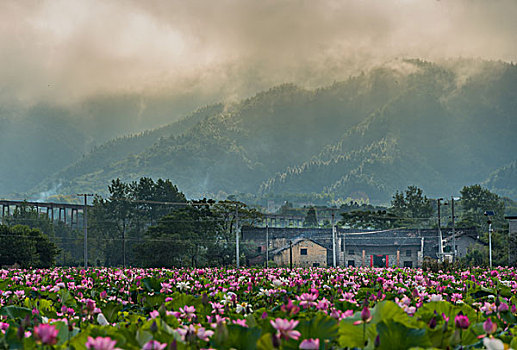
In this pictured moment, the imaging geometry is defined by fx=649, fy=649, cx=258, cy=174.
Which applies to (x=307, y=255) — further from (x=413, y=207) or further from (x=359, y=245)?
(x=413, y=207)

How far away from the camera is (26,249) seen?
49188 millimetres

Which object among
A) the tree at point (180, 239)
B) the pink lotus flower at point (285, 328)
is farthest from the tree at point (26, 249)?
the pink lotus flower at point (285, 328)

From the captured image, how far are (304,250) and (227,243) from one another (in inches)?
423

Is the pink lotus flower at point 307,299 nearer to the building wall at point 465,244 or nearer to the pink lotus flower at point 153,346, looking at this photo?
the pink lotus flower at point 153,346

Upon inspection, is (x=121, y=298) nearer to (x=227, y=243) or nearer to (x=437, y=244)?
(x=227, y=243)

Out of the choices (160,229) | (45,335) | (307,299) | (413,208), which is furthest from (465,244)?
(45,335)

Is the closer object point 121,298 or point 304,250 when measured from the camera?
point 121,298

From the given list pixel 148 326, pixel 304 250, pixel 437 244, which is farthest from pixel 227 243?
pixel 148 326

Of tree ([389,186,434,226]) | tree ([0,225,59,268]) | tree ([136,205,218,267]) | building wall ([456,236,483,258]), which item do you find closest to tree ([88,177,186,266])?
tree ([136,205,218,267])

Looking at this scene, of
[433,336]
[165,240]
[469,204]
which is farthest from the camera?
[469,204]

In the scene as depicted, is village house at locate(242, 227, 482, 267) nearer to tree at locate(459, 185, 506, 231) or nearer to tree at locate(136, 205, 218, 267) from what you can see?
tree at locate(136, 205, 218, 267)

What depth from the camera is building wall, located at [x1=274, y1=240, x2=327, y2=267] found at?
86.9m

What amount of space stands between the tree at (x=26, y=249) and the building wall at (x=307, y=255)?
127 ft

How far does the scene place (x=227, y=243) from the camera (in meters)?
85.9
